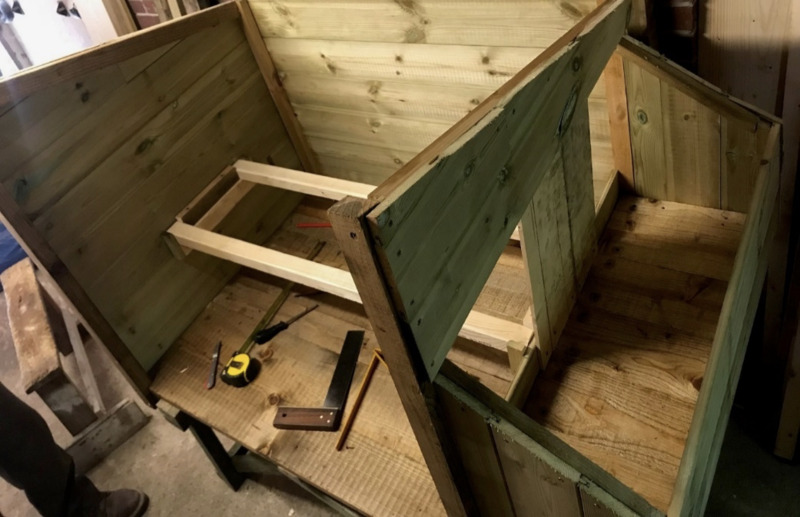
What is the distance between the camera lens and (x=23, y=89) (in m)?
1.08

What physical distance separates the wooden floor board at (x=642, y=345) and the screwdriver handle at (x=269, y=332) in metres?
0.72

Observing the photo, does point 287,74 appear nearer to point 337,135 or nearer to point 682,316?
point 337,135

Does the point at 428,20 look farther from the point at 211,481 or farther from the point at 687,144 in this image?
the point at 211,481

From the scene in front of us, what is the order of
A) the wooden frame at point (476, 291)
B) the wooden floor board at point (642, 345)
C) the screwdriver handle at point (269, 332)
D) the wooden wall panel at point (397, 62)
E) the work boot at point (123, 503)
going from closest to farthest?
1. the wooden frame at point (476, 291)
2. the wooden floor board at point (642, 345)
3. the wooden wall panel at point (397, 62)
4. the screwdriver handle at point (269, 332)
5. the work boot at point (123, 503)

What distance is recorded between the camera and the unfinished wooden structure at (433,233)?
63 centimetres

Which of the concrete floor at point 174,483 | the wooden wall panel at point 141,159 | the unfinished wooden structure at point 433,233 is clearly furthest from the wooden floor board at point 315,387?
the concrete floor at point 174,483

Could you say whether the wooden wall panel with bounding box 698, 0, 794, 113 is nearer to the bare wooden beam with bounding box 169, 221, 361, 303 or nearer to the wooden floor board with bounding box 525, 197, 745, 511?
the wooden floor board with bounding box 525, 197, 745, 511

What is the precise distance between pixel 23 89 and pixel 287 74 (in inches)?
28.4

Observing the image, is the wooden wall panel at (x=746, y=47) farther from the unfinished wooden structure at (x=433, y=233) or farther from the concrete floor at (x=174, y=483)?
the concrete floor at (x=174, y=483)

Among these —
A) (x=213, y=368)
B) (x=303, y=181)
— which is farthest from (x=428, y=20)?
(x=213, y=368)

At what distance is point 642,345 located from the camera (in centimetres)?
108

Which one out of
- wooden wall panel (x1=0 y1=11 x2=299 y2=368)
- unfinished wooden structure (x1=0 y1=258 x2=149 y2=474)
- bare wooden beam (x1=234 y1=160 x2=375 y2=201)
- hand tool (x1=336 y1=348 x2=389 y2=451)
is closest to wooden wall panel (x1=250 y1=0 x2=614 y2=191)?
wooden wall panel (x1=0 y1=11 x2=299 y2=368)

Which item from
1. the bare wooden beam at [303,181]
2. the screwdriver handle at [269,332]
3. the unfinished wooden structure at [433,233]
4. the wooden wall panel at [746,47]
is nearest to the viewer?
the unfinished wooden structure at [433,233]

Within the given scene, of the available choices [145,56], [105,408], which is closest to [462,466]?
[145,56]
